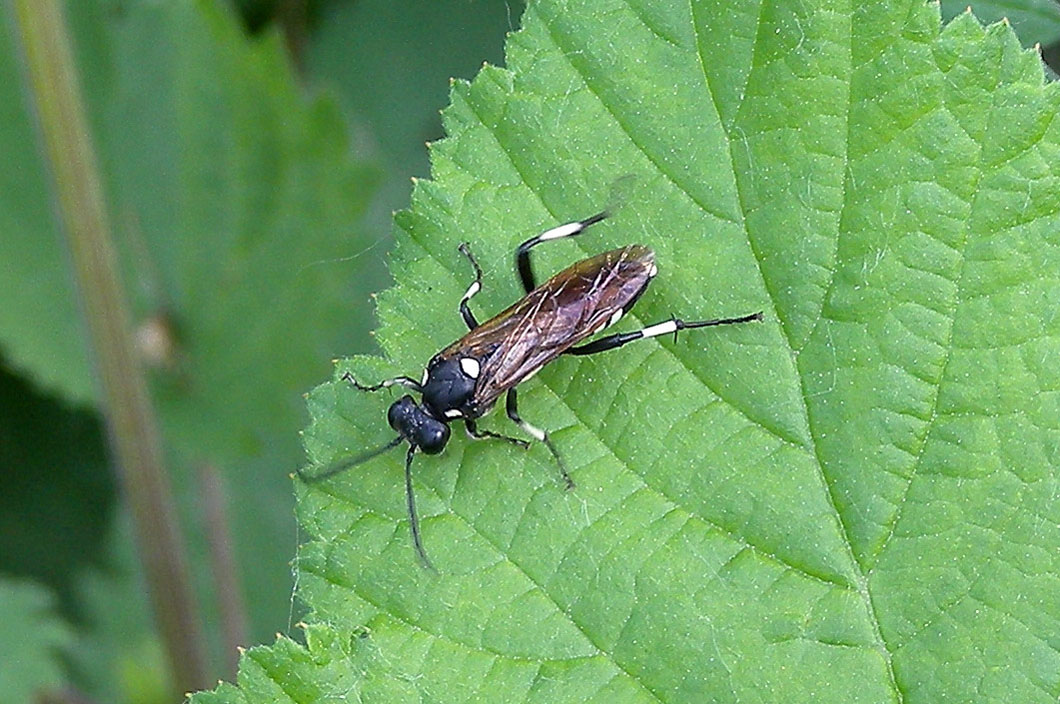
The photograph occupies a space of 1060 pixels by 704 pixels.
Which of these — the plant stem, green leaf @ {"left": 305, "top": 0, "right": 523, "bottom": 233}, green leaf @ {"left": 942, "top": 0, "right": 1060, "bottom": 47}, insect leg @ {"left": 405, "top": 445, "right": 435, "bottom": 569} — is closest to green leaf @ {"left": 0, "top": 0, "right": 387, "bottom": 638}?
green leaf @ {"left": 305, "top": 0, "right": 523, "bottom": 233}

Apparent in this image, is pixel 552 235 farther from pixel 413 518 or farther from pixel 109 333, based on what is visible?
pixel 109 333

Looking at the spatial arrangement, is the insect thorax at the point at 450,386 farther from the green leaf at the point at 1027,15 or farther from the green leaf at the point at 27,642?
the green leaf at the point at 27,642

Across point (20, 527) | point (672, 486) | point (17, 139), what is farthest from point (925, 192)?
point (20, 527)

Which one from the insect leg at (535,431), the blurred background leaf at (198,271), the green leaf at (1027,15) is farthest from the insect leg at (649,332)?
the blurred background leaf at (198,271)

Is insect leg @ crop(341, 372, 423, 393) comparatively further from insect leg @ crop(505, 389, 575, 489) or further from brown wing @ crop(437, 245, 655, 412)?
insect leg @ crop(505, 389, 575, 489)

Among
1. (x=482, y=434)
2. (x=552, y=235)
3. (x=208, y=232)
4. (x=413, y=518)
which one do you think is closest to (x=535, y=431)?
(x=482, y=434)

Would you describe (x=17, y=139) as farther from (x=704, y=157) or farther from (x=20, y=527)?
(x=704, y=157)
